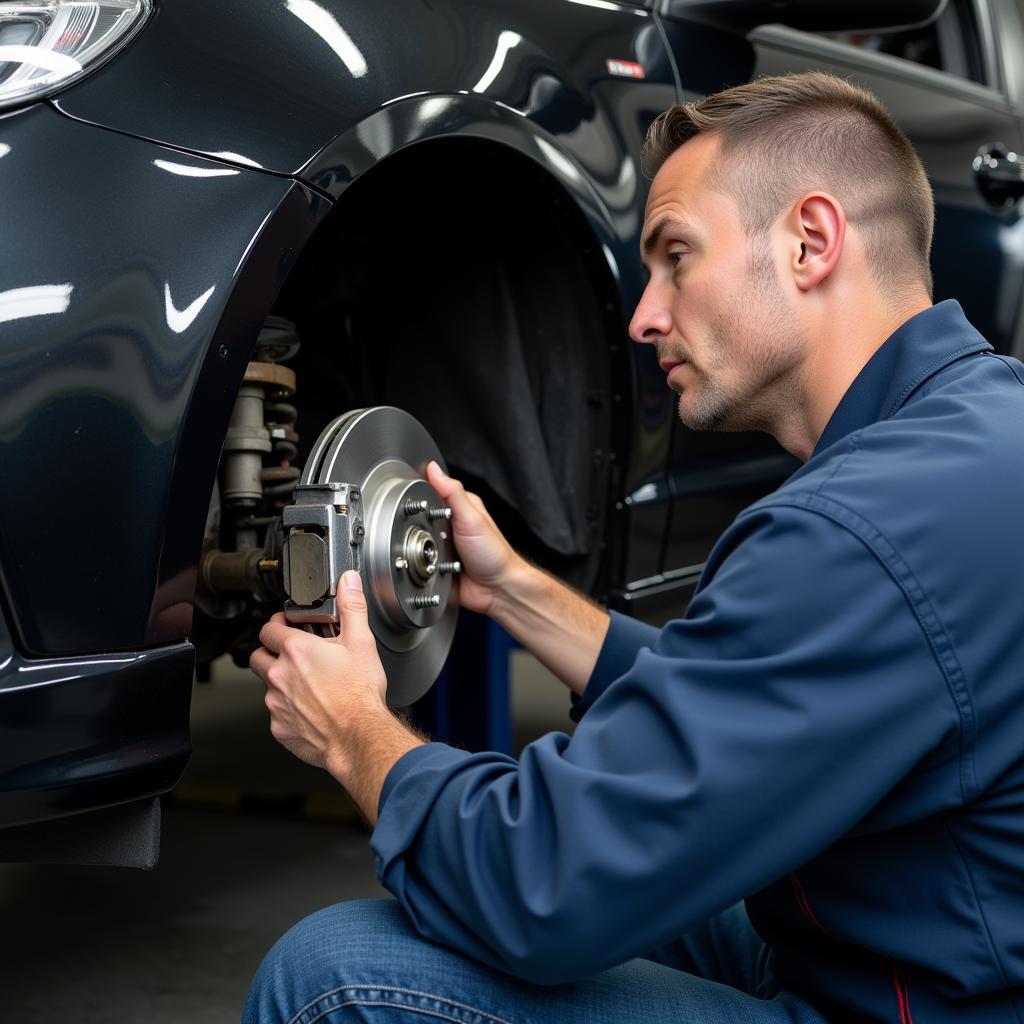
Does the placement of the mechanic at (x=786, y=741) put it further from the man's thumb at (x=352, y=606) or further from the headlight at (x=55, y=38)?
the headlight at (x=55, y=38)

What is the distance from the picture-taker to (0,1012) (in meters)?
1.38

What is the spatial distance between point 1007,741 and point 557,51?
2.87 ft

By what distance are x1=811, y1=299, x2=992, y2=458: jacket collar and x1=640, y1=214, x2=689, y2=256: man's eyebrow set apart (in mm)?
193

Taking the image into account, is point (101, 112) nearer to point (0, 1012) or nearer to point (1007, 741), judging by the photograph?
point (1007, 741)

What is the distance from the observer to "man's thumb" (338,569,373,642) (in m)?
1.08

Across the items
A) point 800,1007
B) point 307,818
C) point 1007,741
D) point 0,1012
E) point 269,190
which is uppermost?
point 269,190

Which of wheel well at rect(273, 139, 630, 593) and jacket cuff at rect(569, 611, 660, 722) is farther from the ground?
wheel well at rect(273, 139, 630, 593)

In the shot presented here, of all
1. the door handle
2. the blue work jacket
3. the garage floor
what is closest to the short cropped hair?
the blue work jacket

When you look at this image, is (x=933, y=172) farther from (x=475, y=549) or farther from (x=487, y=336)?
(x=475, y=549)

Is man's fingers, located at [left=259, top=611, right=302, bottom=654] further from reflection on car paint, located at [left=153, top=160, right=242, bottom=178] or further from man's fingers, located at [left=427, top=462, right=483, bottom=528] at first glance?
reflection on car paint, located at [left=153, top=160, right=242, bottom=178]

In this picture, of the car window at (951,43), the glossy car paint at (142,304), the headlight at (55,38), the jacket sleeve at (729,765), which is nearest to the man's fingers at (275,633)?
the glossy car paint at (142,304)

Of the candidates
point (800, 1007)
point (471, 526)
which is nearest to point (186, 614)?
point (471, 526)

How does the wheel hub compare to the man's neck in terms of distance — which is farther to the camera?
the wheel hub

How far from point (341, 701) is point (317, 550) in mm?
177
